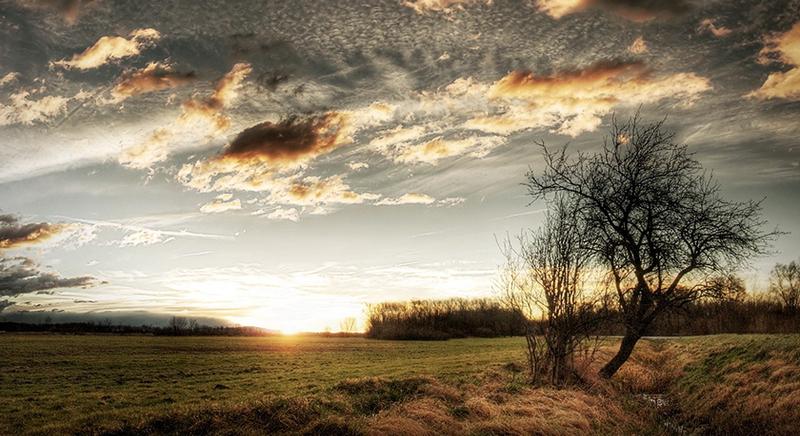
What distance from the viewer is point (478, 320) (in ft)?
399

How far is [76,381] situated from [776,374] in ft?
115

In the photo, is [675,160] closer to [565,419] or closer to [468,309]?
[565,419]

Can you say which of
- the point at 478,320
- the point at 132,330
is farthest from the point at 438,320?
the point at 132,330

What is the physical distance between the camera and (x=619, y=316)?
19922 mm

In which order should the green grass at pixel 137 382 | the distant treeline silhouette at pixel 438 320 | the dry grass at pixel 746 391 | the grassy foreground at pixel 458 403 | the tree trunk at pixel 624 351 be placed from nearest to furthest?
the grassy foreground at pixel 458 403 → the dry grass at pixel 746 391 → the green grass at pixel 137 382 → the tree trunk at pixel 624 351 → the distant treeline silhouette at pixel 438 320

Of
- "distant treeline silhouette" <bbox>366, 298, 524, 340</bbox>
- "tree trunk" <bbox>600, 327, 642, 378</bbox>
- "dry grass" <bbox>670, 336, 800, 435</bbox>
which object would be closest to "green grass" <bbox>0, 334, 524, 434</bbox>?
"tree trunk" <bbox>600, 327, 642, 378</bbox>

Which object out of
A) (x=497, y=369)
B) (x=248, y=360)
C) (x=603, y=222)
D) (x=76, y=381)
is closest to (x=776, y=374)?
(x=603, y=222)

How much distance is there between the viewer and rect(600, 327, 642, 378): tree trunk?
19.9 meters

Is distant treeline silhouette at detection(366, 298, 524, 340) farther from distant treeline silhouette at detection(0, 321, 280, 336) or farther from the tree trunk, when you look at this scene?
the tree trunk

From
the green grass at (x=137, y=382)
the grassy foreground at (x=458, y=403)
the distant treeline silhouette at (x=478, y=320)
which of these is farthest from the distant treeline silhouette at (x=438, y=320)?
the grassy foreground at (x=458, y=403)

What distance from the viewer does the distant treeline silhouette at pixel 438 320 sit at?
357 feet

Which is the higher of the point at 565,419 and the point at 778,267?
the point at 778,267

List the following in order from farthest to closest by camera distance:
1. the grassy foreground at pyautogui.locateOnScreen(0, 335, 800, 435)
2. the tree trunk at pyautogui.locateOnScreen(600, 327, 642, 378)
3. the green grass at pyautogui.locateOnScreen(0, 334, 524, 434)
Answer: the tree trunk at pyautogui.locateOnScreen(600, 327, 642, 378) < the green grass at pyautogui.locateOnScreen(0, 334, 524, 434) < the grassy foreground at pyautogui.locateOnScreen(0, 335, 800, 435)

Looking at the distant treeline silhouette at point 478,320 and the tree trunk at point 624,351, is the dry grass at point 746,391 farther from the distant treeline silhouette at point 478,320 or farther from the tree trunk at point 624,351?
the distant treeline silhouette at point 478,320
